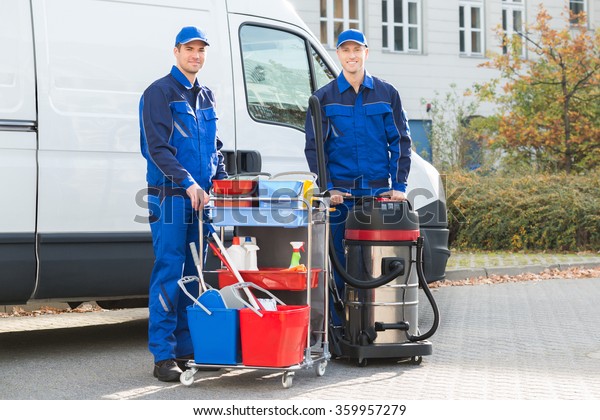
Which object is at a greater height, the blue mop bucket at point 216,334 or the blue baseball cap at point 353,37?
the blue baseball cap at point 353,37

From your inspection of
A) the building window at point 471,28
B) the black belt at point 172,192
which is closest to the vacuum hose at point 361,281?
the black belt at point 172,192

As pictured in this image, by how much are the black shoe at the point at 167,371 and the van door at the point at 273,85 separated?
67.9 inches

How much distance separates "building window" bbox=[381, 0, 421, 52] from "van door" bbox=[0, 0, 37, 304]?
788 inches

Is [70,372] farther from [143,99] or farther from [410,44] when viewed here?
[410,44]

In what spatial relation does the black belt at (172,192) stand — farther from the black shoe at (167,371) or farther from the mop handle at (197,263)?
the black shoe at (167,371)

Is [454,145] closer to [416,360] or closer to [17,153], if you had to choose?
[416,360]

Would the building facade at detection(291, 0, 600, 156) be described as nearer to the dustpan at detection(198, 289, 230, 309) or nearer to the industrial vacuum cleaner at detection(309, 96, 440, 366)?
the industrial vacuum cleaner at detection(309, 96, 440, 366)

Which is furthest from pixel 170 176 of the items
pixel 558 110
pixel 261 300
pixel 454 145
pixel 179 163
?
pixel 454 145

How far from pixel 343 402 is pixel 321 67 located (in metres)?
3.06

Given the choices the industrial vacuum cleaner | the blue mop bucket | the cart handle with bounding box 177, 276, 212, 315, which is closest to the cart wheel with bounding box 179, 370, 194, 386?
the blue mop bucket

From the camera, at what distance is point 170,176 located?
5750mm

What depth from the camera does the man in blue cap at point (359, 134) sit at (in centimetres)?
653

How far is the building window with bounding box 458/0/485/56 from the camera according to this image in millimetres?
27172

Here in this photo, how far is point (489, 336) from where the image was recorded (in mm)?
7742
